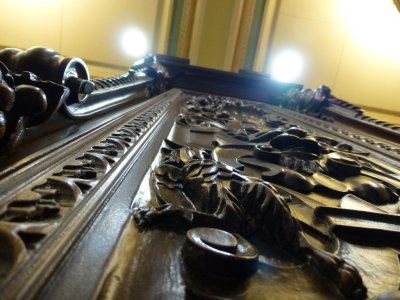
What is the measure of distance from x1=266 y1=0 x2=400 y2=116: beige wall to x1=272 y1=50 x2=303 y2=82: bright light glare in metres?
0.04

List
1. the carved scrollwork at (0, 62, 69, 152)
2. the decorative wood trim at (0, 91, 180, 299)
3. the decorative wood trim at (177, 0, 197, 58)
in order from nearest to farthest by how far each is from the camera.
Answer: the decorative wood trim at (0, 91, 180, 299)
the carved scrollwork at (0, 62, 69, 152)
the decorative wood trim at (177, 0, 197, 58)

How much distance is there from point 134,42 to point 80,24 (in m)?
0.44

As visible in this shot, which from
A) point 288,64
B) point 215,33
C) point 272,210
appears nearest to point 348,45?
point 288,64

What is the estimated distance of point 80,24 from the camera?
9.53 feet

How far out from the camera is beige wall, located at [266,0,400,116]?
2.92 meters

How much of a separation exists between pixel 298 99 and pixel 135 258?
1.33 m

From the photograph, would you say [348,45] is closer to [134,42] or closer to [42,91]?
[134,42]

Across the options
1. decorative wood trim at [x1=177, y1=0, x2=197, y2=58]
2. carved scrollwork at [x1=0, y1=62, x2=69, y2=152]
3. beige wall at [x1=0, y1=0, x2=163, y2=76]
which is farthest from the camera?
decorative wood trim at [x1=177, y1=0, x2=197, y2=58]

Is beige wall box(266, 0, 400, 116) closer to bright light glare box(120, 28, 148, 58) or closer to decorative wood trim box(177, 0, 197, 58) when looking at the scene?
decorative wood trim box(177, 0, 197, 58)

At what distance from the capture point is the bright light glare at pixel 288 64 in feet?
9.87

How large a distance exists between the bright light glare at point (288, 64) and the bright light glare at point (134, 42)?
3.54ft

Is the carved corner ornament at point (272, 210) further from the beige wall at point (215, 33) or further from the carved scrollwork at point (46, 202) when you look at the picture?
the beige wall at point (215, 33)

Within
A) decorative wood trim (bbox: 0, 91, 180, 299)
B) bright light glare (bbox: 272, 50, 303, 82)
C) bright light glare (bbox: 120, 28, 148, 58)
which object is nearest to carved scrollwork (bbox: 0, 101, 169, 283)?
decorative wood trim (bbox: 0, 91, 180, 299)

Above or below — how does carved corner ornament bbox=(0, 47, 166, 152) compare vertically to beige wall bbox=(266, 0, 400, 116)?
below
